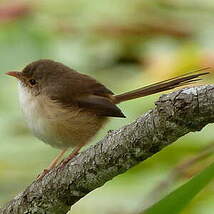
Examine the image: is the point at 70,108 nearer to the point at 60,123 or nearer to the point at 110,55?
the point at 60,123

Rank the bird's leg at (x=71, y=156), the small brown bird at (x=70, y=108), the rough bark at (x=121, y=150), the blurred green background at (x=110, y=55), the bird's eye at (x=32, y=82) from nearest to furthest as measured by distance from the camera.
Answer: the rough bark at (x=121, y=150), the bird's leg at (x=71, y=156), the small brown bird at (x=70, y=108), the bird's eye at (x=32, y=82), the blurred green background at (x=110, y=55)

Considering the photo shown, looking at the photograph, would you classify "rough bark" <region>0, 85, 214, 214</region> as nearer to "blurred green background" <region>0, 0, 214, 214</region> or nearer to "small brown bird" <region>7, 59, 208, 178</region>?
"small brown bird" <region>7, 59, 208, 178</region>

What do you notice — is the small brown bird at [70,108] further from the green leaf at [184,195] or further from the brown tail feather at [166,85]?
the green leaf at [184,195]

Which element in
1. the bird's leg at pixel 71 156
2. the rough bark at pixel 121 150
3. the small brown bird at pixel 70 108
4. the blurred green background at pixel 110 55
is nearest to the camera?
the rough bark at pixel 121 150

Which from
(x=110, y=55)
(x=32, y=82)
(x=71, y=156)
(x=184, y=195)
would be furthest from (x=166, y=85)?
(x=110, y=55)

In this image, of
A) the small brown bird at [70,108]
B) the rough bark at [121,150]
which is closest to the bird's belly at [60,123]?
the small brown bird at [70,108]

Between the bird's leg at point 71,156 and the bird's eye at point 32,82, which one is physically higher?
the bird's eye at point 32,82
